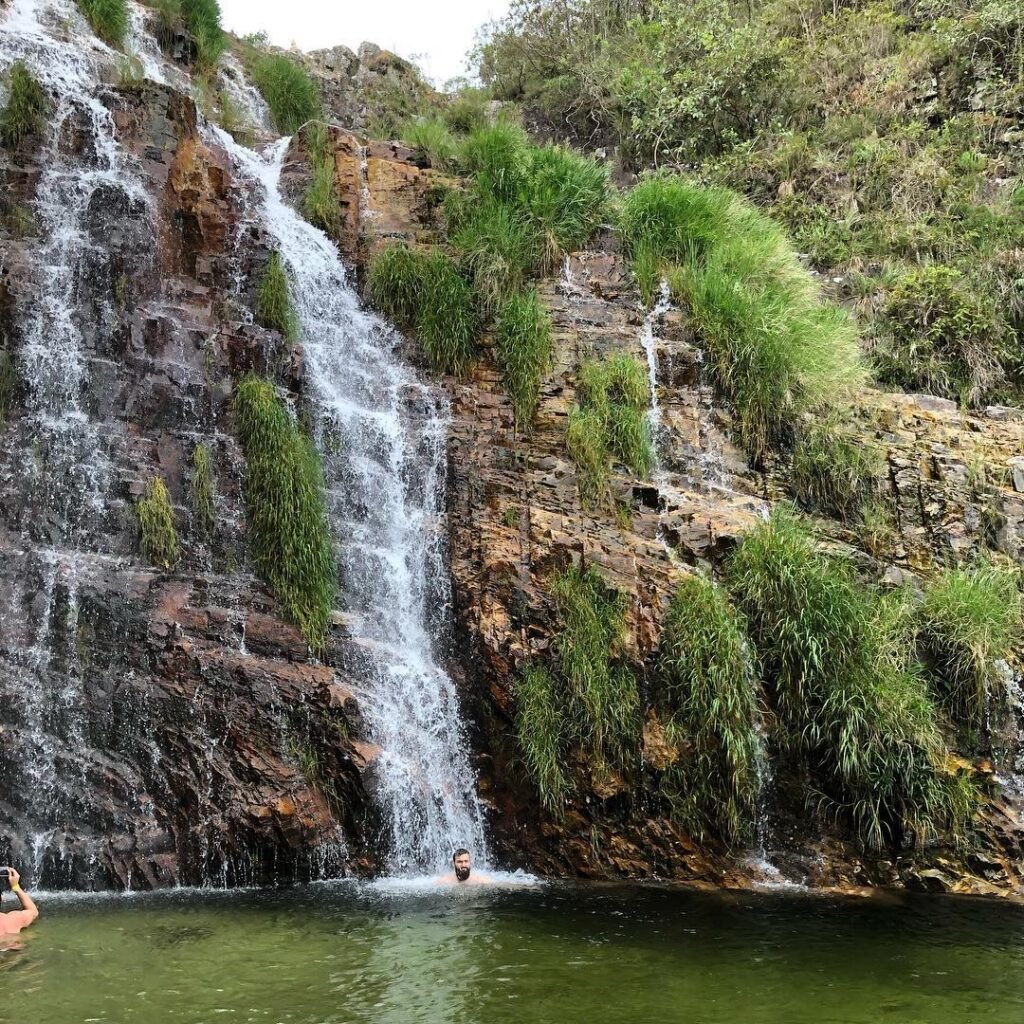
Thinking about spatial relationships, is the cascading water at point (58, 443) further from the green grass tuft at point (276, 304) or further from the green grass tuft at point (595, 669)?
the green grass tuft at point (595, 669)

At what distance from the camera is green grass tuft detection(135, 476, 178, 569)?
33.4 feet

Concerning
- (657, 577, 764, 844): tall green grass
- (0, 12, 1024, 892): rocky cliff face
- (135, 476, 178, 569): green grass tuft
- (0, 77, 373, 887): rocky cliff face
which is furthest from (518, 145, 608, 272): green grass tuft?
(135, 476, 178, 569): green grass tuft

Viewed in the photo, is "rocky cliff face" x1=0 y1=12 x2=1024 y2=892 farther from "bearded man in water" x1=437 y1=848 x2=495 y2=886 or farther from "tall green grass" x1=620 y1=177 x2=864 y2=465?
"bearded man in water" x1=437 y1=848 x2=495 y2=886

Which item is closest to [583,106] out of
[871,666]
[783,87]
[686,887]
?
[783,87]

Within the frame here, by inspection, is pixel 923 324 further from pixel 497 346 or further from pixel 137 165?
pixel 137 165

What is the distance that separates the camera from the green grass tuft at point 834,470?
11.8 m

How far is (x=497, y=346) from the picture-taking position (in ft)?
43.0

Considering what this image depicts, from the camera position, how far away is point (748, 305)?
13156 millimetres

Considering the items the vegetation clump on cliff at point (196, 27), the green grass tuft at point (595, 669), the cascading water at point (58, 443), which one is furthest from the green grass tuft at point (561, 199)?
the vegetation clump on cliff at point (196, 27)

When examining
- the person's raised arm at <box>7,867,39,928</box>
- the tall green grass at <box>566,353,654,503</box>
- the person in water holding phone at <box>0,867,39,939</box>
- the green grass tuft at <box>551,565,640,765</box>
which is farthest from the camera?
the tall green grass at <box>566,353,654,503</box>

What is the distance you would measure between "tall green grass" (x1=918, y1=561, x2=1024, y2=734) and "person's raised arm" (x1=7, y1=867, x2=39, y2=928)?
8996mm

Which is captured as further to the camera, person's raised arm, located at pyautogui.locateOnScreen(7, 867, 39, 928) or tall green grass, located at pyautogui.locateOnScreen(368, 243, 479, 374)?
tall green grass, located at pyautogui.locateOnScreen(368, 243, 479, 374)

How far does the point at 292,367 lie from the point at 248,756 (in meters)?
5.39

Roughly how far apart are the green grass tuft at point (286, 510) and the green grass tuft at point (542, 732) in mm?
2352
